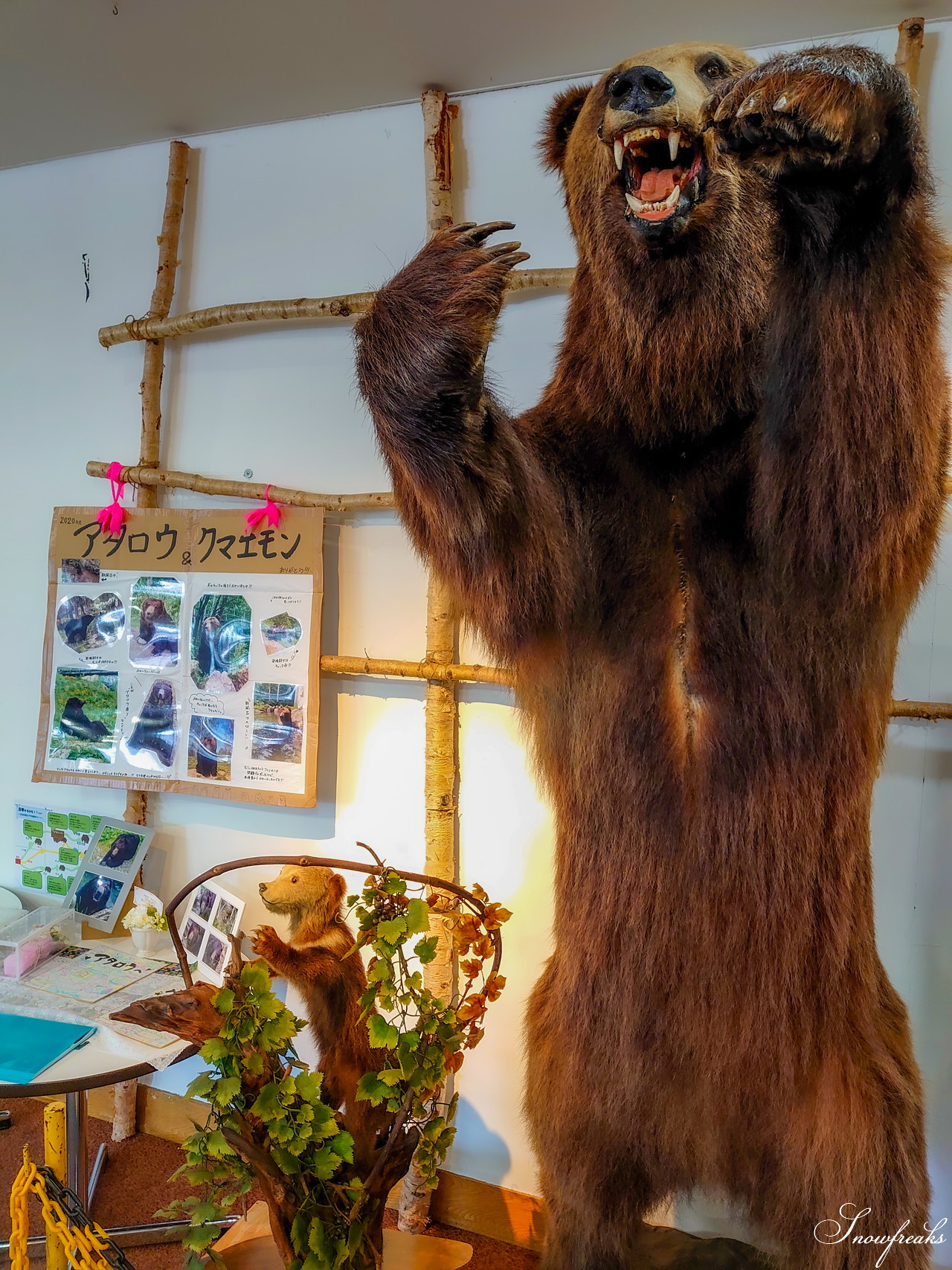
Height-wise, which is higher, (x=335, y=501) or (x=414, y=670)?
(x=335, y=501)

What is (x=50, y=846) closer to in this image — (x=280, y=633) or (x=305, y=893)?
(x=280, y=633)

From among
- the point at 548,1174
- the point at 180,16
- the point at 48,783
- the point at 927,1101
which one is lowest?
the point at 927,1101

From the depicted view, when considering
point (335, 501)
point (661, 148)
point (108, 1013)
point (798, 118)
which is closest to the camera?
point (798, 118)

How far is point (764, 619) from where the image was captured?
2.69 feet

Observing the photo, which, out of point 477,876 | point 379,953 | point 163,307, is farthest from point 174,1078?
point 163,307

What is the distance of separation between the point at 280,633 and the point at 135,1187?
117 centimetres

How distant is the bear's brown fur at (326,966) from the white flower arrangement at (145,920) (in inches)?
17.8

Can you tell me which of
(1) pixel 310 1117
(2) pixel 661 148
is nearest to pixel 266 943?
(1) pixel 310 1117

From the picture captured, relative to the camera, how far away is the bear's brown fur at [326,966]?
4.40 feet

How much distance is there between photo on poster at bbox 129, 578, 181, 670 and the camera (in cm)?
188

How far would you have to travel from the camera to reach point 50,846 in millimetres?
2070

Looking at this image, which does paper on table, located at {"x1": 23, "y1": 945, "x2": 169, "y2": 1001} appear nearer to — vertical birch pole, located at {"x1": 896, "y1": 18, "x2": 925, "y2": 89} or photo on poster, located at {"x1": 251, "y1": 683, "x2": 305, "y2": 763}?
photo on poster, located at {"x1": 251, "y1": 683, "x2": 305, "y2": 763}

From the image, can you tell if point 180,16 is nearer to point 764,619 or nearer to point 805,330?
point 805,330

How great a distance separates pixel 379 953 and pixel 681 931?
0.33 m
